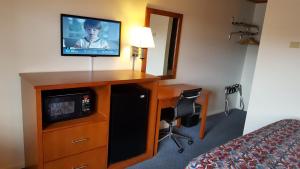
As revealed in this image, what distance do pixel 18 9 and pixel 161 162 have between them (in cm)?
211

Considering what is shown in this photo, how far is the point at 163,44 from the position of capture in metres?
3.24

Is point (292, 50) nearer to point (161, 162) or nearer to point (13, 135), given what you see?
point (161, 162)

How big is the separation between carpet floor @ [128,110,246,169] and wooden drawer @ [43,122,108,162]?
2.03 feet

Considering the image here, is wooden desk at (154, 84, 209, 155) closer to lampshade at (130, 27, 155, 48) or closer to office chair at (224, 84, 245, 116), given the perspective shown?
lampshade at (130, 27, 155, 48)

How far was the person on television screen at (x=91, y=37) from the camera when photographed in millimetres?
2316

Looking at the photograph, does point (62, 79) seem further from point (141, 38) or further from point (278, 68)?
point (278, 68)

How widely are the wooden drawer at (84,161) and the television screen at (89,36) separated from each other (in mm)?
992

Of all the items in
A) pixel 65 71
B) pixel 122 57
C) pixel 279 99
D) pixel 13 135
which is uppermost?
pixel 122 57

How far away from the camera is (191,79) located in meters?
3.79

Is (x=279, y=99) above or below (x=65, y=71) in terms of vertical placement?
below

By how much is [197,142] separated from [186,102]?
2.33 ft

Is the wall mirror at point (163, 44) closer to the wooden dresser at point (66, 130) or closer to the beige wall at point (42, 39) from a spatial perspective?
the beige wall at point (42, 39)

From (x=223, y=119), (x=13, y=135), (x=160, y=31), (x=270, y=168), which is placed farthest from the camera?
Result: (x=223, y=119)

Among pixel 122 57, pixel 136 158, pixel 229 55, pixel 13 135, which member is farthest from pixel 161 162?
pixel 229 55
